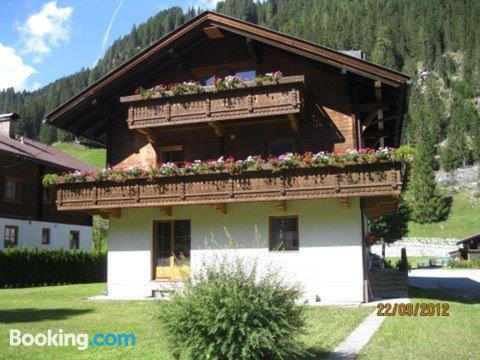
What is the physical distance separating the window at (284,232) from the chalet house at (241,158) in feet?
0.12

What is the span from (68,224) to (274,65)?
21.2 m

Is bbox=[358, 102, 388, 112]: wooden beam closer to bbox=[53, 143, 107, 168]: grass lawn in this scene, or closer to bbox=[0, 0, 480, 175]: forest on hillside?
bbox=[53, 143, 107, 168]: grass lawn

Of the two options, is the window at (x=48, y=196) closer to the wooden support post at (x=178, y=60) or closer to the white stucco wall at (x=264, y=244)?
the white stucco wall at (x=264, y=244)

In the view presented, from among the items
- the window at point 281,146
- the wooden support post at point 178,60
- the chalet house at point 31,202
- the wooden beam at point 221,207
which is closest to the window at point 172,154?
the wooden beam at point 221,207

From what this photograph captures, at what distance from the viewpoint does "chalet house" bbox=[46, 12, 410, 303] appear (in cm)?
1669

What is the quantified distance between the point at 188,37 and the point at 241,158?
16.3ft

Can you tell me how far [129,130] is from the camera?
20.5 meters

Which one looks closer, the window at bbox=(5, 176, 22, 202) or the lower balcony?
the lower balcony

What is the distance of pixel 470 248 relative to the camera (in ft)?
218

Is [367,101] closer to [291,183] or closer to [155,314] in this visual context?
[291,183]

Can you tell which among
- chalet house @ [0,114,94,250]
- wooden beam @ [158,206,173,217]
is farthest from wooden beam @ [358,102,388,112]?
chalet house @ [0,114,94,250]

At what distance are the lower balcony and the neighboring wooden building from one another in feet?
174

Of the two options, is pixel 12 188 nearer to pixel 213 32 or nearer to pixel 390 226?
pixel 213 32
